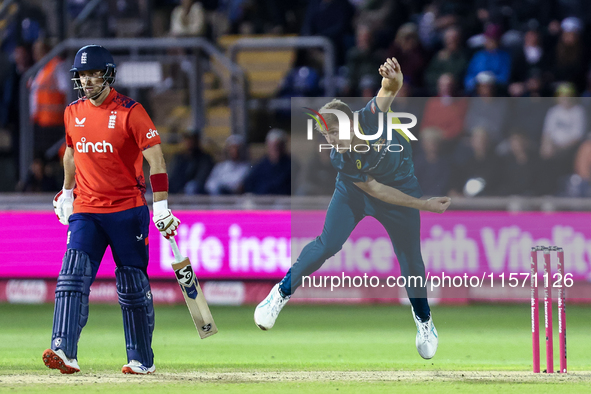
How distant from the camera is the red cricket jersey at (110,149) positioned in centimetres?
744

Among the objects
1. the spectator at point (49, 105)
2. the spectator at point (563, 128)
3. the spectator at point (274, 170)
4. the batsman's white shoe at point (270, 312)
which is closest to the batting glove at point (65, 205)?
the batsman's white shoe at point (270, 312)

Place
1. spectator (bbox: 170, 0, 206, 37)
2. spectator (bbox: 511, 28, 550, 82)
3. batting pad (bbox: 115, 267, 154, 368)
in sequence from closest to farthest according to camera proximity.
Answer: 1. batting pad (bbox: 115, 267, 154, 368)
2. spectator (bbox: 511, 28, 550, 82)
3. spectator (bbox: 170, 0, 206, 37)

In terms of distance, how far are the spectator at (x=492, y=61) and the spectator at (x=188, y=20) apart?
4.35 meters

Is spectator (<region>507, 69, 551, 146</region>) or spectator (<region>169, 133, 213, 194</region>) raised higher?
spectator (<region>507, 69, 551, 146</region>)

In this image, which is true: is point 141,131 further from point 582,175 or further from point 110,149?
point 582,175

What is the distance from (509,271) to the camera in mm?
11945

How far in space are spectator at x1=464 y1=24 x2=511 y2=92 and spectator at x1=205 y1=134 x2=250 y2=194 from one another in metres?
3.47

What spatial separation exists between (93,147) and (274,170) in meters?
5.77

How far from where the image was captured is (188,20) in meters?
16.1

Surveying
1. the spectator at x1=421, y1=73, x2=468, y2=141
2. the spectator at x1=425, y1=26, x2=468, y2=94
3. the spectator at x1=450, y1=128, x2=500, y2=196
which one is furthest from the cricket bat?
the spectator at x1=425, y1=26, x2=468, y2=94

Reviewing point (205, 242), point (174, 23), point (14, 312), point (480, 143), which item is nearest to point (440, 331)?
point (480, 143)

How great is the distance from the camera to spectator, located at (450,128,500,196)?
11.7 metres

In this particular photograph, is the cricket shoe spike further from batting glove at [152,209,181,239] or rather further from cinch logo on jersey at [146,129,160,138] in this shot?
cinch logo on jersey at [146,129,160,138]

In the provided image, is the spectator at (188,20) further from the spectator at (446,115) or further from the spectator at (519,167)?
the spectator at (519,167)
